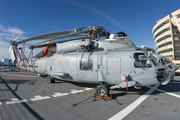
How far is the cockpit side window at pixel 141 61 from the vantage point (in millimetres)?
6027

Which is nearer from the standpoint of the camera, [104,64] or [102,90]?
[102,90]

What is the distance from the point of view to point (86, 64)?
6.88m

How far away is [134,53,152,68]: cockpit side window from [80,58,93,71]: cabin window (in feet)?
8.37

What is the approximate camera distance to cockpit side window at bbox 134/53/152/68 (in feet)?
19.8

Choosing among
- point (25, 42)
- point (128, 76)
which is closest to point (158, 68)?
point (128, 76)

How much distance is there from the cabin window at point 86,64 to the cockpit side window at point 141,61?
2550 millimetres

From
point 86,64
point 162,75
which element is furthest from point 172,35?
point 86,64

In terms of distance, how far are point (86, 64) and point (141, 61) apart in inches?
123

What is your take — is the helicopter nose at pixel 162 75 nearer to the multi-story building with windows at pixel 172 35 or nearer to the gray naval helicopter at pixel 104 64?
the gray naval helicopter at pixel 104 64

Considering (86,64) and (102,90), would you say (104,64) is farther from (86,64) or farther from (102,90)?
(102,90)

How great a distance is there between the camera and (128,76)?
6.15 metres

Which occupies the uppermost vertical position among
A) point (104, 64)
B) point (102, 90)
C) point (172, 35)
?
point (172, 35)

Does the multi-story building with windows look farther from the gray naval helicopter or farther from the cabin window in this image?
the cabin window

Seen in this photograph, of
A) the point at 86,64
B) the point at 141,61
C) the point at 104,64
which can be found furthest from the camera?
the point at 86,64
